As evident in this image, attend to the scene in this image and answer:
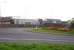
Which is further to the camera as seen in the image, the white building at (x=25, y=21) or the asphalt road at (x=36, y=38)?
the white building at (x=25, y=21)

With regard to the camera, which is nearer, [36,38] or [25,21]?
[36,38]

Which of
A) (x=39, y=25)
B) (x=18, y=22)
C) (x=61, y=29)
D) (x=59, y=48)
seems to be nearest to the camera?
(x=59, y=48)

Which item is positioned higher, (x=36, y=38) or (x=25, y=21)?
(x=25, y=21)

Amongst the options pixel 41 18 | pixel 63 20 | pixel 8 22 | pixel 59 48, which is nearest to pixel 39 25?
pixel 41 18

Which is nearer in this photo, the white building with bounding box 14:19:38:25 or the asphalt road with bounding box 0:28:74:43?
the asphalt road with bounding box 0:28:74:43

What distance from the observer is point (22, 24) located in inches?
1121

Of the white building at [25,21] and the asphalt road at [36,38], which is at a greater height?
the white building at [25,21]

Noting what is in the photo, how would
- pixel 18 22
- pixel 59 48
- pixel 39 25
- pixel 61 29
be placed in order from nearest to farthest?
pixel 59 48
pixel 61 29
pixel 39 25
pixel 18 22

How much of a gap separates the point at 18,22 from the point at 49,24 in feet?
13.5

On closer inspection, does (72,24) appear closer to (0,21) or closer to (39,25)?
(39,25)

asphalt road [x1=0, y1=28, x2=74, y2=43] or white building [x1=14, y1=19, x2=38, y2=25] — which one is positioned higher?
white building [x1=14, y1=19, x2=38, y2=25]

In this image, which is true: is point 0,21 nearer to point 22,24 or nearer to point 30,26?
point 22,24

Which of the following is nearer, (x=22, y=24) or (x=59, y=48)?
(x=59, y=48)

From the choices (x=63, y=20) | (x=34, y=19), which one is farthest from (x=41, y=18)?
(x=63, y=20)
